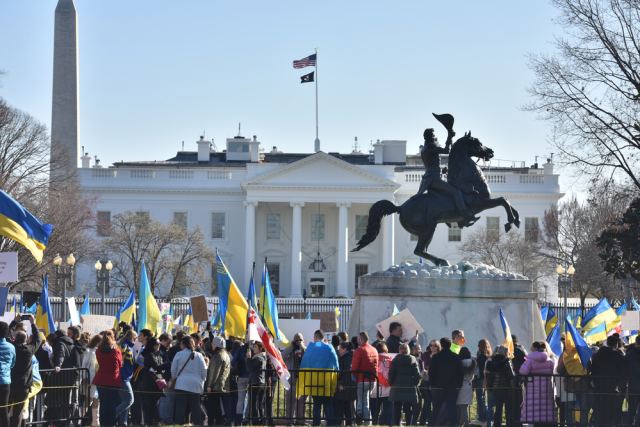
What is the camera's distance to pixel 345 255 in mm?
91312

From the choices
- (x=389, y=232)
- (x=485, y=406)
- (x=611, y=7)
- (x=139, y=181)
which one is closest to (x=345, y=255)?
(x=389, y=232)

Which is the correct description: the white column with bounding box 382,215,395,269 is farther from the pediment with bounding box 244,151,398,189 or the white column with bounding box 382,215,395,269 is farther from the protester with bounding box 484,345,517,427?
the protester with bounding box 484,345,517,427

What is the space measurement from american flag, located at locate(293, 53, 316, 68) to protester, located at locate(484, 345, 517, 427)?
68.1 metres

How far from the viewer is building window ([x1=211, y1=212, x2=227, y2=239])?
95125mm

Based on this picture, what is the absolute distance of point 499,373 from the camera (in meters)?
19.4

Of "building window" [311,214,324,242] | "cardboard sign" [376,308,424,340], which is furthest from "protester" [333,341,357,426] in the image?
"building window" [311,214,324,242]

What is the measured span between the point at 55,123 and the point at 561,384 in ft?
185

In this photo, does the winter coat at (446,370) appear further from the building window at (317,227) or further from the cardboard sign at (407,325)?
the building window at (317,227)

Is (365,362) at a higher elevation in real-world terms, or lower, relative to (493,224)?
lower

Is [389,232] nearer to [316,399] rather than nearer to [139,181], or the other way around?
[139,181]

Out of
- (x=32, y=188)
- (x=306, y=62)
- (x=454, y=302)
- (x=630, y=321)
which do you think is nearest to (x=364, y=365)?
(x=454, y=302)

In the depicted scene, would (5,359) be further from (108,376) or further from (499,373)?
(499,373)

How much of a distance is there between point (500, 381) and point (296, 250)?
72.5 meters

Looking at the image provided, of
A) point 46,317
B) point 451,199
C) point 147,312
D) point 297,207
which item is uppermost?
point 297,207
